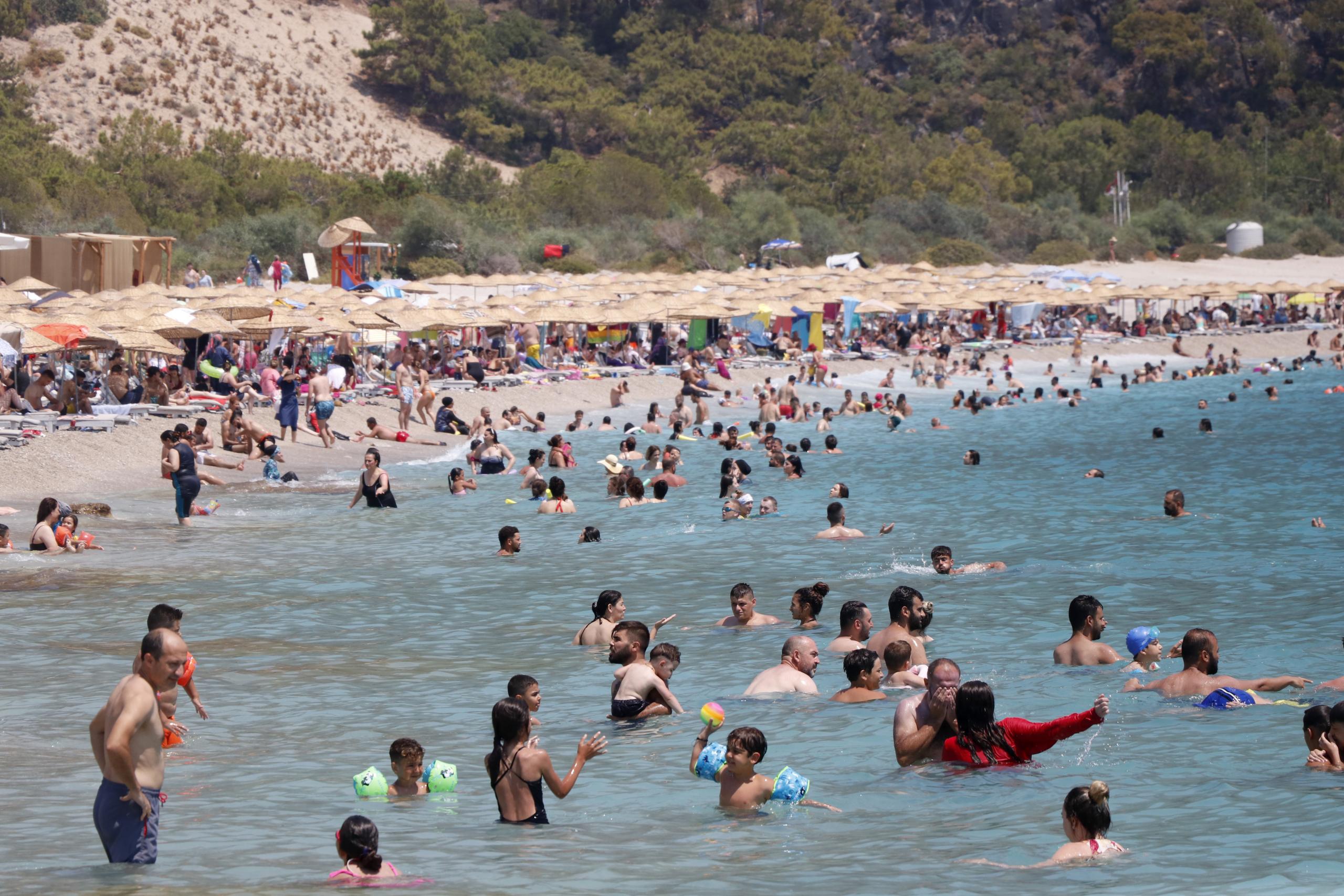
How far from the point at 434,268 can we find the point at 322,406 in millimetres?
30466

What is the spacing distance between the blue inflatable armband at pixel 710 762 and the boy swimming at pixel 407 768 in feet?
5.37

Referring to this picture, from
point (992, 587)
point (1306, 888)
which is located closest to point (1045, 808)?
point (1306, 888)

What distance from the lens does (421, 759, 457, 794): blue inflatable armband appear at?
9.69 metres

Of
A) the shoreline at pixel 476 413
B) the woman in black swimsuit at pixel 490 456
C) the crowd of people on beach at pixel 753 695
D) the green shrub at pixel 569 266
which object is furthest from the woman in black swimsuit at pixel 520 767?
the green shrub at pixel 569 266

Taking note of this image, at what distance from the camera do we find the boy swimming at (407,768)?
961 cm

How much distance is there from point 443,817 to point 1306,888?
4.60 m

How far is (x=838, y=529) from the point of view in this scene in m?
20.2

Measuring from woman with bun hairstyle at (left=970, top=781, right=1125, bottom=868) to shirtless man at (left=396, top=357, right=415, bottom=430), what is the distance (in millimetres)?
24144

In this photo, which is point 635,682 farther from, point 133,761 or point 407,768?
point 133,761

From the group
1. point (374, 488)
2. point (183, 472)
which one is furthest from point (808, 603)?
point (374, 488)

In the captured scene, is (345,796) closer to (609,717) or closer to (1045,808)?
(609,717)

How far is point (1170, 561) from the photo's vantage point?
18422 millimetres

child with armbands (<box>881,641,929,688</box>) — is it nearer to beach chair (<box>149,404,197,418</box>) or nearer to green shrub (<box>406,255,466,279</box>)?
beach chair (<box>149,404,197,418</box>)

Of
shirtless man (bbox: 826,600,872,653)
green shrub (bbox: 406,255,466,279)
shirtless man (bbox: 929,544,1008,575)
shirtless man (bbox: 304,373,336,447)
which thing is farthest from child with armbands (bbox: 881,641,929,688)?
green shrub (bbox: 406,255,466,279)
